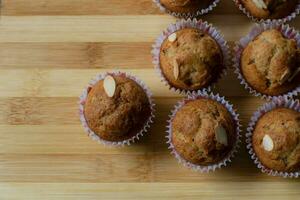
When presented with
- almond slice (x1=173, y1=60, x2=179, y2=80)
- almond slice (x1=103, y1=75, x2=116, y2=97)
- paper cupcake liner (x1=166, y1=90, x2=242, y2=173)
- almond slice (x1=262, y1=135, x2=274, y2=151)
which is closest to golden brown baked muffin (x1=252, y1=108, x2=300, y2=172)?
almond slice (x1=262, y1=135, x2=274, y2=151)

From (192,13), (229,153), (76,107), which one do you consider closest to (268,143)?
(229,153)

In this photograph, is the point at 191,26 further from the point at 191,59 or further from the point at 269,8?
the point at 269,8

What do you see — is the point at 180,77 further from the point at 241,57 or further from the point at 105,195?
the point at 105,195

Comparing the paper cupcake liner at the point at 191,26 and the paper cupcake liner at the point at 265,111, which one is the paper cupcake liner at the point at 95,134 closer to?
the paper cupcake liner at the point at 191,26

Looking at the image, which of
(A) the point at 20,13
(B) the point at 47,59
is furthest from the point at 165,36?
(A) the point at 20,13

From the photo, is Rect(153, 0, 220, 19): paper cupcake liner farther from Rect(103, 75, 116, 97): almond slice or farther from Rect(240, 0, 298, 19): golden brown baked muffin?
Rect(103, 75, 116, 97): almond slice
